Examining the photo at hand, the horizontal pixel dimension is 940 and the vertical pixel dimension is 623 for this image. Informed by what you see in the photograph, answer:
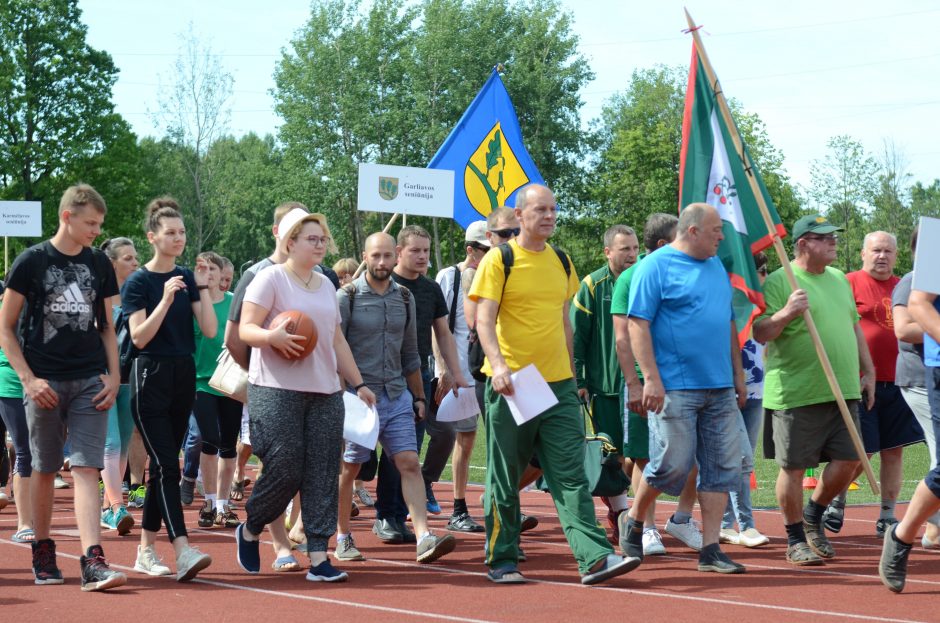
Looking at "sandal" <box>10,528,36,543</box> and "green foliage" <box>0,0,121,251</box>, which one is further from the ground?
"green foliage" <box>0,0,121,251</box>

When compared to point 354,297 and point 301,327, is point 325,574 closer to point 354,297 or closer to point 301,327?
point 301,327

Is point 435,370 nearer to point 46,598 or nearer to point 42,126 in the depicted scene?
point 46,598

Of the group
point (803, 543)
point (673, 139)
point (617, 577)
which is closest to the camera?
point (617, 577)

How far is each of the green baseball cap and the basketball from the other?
3.52m

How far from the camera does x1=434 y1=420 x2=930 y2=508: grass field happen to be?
12.4 metres

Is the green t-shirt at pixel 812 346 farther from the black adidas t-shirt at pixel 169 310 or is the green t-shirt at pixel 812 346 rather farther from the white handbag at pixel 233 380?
the black adidas t-shirt at pixel 169 310

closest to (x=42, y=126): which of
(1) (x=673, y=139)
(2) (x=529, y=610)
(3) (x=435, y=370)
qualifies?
(1) (x=673, y=139)

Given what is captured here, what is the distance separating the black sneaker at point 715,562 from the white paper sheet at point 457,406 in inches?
107

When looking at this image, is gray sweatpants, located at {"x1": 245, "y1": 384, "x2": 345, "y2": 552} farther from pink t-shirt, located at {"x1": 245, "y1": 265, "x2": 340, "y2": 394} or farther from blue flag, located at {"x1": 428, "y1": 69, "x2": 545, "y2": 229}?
blue flag, located at {"x1": 428, "y1": 69, "x2": 545, "y2": 229}

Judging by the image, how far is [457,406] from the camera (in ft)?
33.5

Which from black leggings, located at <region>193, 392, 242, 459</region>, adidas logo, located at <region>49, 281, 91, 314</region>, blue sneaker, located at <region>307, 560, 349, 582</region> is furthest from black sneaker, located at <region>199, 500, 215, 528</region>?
adidas logo, located at <region>49, 281, 91, 314</region>

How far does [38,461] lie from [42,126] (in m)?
47.9

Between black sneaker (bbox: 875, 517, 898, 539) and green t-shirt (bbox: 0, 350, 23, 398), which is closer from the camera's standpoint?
green t-shirt (bbox: 0, 350, 23, 398)

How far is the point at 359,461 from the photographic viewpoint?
29.0 ft
